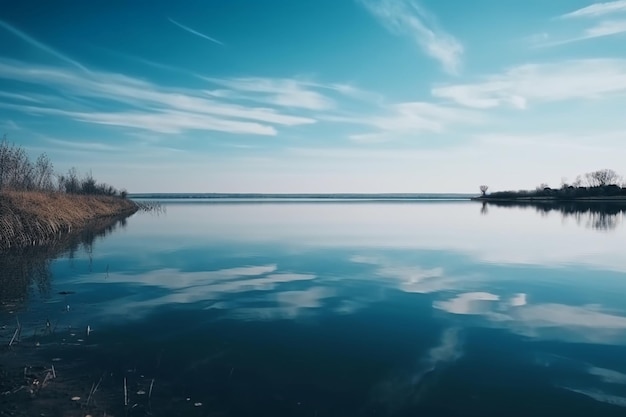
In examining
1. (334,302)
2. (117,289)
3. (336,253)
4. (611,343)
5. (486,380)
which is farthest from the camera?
(336,253)

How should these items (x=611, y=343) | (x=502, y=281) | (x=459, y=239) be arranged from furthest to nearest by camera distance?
(x=459, y=239), (x=502, y=281), (x=611, y=343)

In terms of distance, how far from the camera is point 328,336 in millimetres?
9117

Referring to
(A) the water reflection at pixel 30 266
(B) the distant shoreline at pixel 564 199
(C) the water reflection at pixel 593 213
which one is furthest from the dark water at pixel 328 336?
(B) the distant shoreline at pixel 564 199

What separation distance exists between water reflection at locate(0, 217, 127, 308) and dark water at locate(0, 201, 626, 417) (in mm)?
150

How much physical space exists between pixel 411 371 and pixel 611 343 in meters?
4.30

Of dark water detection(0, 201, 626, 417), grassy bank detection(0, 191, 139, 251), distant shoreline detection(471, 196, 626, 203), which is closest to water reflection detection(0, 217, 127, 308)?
dark water detection(0, 201, 626, 417)

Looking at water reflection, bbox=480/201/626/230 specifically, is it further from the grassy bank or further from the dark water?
the grassy bank

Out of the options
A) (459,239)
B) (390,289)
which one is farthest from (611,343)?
(459,239)

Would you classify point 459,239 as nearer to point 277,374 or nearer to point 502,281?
point 502,281

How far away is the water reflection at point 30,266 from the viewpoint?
40.2 ft

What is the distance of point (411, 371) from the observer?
24.1ft

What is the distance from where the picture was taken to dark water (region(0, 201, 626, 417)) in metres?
6.34

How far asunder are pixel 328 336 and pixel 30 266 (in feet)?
40.0

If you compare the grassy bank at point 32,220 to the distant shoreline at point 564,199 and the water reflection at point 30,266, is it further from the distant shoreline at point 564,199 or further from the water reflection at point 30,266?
the distant shoreline at point 564,199
